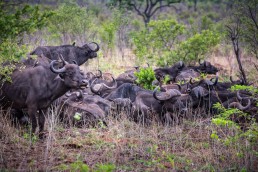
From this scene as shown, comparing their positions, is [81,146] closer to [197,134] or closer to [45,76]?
[45,76]

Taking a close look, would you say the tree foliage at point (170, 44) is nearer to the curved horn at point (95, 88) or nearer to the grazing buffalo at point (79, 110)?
the curved horn at point (95, 88)

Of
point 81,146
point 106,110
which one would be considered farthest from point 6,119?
point 106,110

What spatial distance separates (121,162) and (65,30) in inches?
634

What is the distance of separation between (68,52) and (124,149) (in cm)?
840

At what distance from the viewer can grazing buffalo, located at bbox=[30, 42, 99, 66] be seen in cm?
1470

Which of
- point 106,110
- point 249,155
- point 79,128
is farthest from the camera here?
point 106,110

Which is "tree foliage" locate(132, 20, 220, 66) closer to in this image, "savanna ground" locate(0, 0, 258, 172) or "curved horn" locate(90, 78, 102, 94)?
"curved horn" locate(90, 78, 102, 94)

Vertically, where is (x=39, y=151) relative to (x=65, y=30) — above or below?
→ below

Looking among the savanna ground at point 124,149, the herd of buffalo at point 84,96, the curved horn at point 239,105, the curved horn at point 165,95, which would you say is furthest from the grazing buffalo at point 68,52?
the curved horn at point 239,105

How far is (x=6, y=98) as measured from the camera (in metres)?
9.33

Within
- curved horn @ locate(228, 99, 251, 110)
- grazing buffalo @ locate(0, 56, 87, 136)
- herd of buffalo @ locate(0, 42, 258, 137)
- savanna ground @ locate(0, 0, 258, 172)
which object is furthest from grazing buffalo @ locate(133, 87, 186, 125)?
grazing buffalo @ locate(0, 56, 87, 136)

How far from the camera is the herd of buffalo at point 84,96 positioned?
29.6 feet

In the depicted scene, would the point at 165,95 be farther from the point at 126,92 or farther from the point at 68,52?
the point at 68,52

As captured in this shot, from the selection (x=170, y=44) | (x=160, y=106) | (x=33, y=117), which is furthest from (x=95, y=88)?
(x=170, y=44)
